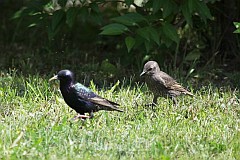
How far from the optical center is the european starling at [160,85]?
7297 mm

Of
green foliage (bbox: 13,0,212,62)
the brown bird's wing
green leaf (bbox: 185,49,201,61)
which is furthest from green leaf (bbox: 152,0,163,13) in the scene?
green leaf (bbox: 185,49,201,61)

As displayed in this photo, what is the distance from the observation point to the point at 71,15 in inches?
331

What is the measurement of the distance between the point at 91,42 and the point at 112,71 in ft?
5.47

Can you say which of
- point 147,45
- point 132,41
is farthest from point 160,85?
point 132,41

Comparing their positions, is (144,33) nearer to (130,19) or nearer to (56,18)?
(130,19)

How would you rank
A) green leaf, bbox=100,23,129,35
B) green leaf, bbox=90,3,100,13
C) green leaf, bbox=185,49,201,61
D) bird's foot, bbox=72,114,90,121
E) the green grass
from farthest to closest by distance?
green leaf, bbox=185,49,201,61, green leaf, bbox=90,3,100,13, green leaf, bbox=100,23,129,35, bird's foot, bbox=72,114,90,121, the green grass

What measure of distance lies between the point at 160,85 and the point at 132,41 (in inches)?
33.5

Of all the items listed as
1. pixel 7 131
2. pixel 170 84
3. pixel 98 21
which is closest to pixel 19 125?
pixel 7 131

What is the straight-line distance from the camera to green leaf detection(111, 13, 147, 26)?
25.9 feet

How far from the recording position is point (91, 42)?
10266 mm

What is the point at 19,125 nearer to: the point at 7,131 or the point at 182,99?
the point at 7,131

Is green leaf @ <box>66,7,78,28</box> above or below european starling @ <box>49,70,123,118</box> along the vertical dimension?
above

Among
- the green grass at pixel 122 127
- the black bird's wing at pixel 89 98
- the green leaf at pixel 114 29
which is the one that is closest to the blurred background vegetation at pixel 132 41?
the green leaf at pixel 114 29

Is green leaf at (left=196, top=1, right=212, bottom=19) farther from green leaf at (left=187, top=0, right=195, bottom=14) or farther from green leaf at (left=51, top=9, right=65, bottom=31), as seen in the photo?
green leaf at (left=51, top=9, right=65, bottom=31)
